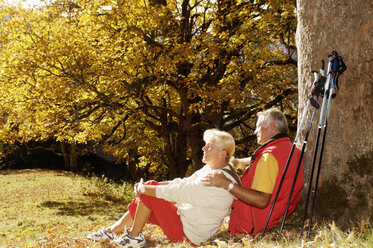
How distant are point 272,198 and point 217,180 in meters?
0.63

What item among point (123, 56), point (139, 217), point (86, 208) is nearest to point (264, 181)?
point (139, 217)

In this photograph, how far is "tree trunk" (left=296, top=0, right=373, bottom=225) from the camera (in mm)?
3672

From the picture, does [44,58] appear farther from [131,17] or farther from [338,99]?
[338,99]

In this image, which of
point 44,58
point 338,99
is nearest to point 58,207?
point 44,58

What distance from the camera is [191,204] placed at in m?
3.96

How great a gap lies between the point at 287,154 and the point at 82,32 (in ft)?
28.2

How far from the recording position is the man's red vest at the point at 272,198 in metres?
3.68

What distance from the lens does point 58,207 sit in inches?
512

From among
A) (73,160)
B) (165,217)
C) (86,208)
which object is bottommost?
(73,160)

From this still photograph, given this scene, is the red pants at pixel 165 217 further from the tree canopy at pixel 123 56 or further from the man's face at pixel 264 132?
the tree canopy at pixel 123 56

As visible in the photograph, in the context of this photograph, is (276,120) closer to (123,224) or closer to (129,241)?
(129,241)

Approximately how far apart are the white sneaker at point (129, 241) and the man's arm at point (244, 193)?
1150 mm

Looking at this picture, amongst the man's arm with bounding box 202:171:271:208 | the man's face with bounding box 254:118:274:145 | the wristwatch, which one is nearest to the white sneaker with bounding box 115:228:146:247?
the man's arm with bounding box 202:171:271:208

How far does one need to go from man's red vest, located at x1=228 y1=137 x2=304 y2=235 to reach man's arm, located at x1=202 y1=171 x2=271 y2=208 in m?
0.24
